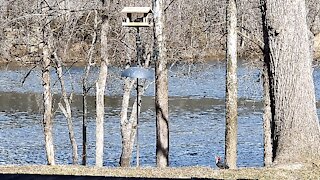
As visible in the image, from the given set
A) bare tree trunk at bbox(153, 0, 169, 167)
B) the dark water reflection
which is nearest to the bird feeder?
bare tree trunk at bbox(153, 0, 169, 167)

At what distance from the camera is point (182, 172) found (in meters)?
8.55

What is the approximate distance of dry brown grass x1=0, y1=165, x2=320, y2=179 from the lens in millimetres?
7785

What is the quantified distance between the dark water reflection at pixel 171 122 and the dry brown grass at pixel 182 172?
854 centimetres

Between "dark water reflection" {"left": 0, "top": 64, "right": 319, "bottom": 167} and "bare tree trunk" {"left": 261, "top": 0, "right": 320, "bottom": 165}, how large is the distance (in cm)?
819

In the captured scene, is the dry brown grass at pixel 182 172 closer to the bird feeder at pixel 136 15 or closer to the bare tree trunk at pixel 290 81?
the bare tree trunk at pixel 290 81

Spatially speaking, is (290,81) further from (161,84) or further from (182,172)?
(161,84)

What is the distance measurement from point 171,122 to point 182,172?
16.0m

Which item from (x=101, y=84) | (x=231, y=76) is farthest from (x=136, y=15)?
(x=231, y=76)

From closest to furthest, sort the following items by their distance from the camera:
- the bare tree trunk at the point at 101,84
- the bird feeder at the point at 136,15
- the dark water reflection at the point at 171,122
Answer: the bird feeder at the point at 136,15 < the bare tree trunk at the point at 101,84 < the dark water reflection at the point at 171,122

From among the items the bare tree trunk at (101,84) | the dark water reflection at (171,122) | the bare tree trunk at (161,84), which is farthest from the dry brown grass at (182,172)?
the dark water reflection at (171,122)

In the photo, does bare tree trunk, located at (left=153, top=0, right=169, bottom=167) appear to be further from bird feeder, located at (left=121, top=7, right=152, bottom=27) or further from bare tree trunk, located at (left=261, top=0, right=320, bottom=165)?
bare tree trunk, located at (left=261, top=0, right=320, bottom=165)

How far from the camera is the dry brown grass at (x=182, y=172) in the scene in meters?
7.79

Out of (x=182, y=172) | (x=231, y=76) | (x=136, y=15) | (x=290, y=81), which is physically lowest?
(x=182, y=172)

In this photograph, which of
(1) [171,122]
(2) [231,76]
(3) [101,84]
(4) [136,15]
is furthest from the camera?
(1) [171,122]
